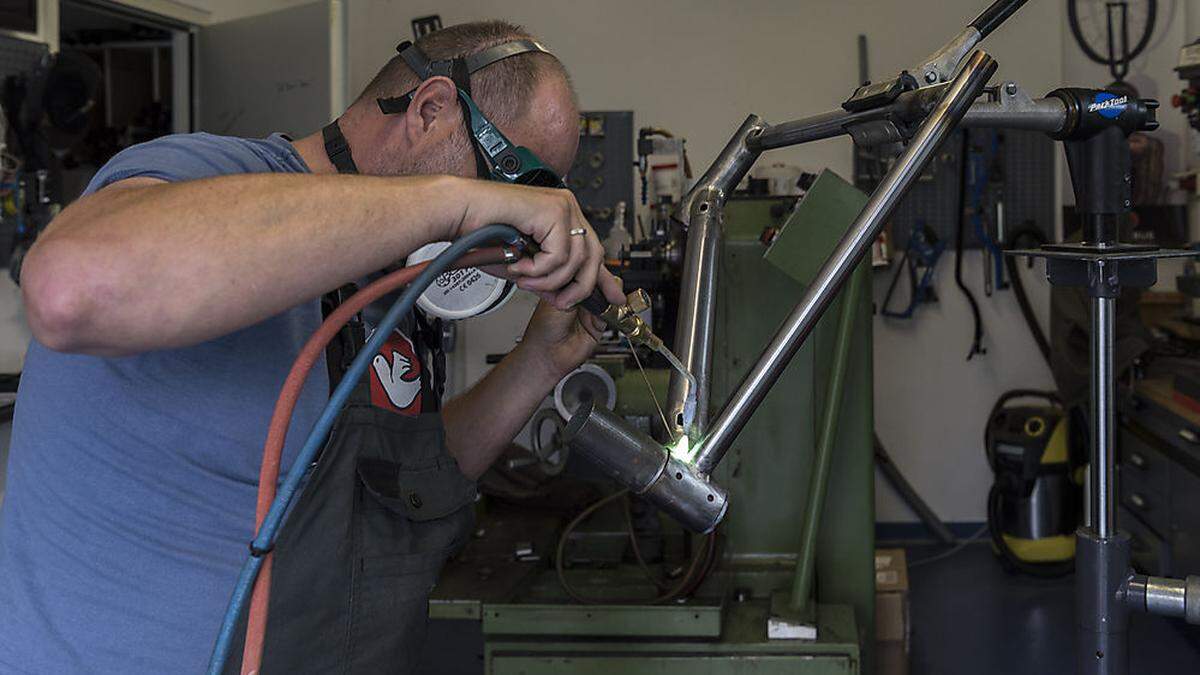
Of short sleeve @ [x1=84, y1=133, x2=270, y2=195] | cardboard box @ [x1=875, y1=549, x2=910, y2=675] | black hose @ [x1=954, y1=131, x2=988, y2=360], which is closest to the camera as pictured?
short sleeve @ [x1=84, y1=133, x2=270, y2=195]

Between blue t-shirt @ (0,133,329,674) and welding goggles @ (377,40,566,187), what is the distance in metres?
0.23

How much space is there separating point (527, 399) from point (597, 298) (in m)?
0.35

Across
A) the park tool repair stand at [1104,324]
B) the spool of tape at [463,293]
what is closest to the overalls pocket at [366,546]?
the spool of tape at [463,293]

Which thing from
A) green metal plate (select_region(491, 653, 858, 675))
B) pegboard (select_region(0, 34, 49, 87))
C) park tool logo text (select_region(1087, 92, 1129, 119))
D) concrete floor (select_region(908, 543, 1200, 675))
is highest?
pegboard (select_region(0, 34, 49, 87))

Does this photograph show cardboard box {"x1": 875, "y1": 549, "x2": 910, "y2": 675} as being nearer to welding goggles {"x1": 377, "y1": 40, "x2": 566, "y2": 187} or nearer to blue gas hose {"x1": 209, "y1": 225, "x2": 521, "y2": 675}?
welding goggles {"x1": 377, "y1": 40, "x2": 566, "y2": 187}

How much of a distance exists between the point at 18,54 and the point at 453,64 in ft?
8.94

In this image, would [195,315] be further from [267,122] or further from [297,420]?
[267,122]

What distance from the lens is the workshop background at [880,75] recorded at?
15.7 ft

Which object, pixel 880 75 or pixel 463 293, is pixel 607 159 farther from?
pixel 463 293

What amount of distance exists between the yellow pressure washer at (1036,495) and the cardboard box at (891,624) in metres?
1.27

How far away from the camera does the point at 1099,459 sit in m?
1.11

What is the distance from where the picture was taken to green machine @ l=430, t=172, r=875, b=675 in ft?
7.30

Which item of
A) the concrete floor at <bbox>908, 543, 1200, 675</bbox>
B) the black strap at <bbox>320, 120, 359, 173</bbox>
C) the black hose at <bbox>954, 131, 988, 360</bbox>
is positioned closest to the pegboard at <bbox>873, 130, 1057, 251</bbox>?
the black hose at <bbox>954, 131, 988, 360</bbox>

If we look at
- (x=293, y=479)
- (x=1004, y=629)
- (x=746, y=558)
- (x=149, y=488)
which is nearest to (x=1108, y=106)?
(x=293, y=479)
